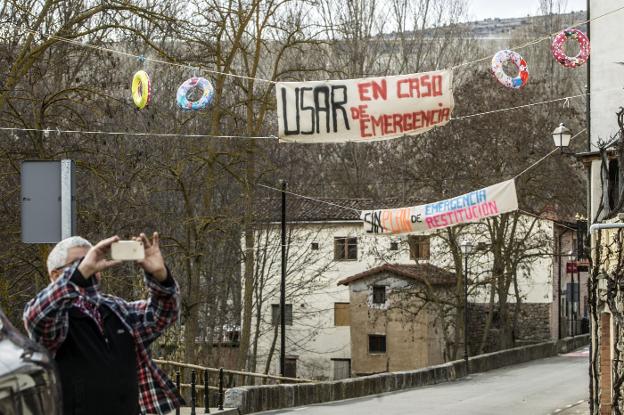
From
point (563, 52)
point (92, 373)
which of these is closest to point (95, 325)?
point (92, 373)

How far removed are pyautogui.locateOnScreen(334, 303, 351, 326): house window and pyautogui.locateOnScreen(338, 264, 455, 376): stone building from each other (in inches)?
41.9

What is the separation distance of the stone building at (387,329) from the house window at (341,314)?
41.9 inches

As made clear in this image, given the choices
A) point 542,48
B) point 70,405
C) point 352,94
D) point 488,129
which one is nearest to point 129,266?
point 488,129

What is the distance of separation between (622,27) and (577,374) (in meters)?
19.4

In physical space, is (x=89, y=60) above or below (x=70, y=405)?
above

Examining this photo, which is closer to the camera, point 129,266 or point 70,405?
point 70,405

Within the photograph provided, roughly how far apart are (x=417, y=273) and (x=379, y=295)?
29.0ft

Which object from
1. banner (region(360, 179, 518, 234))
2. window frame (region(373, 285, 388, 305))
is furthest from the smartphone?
window frame (region(373, 285, 388, 305))

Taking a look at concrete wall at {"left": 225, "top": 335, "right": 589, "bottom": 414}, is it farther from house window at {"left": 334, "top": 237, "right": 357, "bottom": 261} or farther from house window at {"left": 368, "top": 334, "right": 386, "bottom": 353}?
house window at {"left": 334, "top": 237, "right": 357, "bottom": 261}

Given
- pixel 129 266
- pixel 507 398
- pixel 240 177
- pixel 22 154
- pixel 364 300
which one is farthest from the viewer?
pixel 364 300

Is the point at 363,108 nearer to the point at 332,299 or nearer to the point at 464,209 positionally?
the point at 464,209

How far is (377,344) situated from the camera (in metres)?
66.0

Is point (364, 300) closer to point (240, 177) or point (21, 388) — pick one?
point (240, 177)

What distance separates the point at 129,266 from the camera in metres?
34.7
